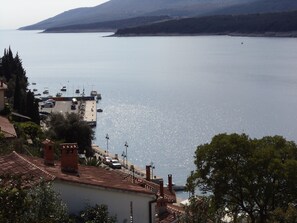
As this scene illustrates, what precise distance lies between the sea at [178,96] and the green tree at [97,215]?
21.7m

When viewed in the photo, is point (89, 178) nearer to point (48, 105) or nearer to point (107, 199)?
point (107, 199)

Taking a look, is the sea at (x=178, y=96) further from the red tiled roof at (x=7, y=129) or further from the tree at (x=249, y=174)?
the tree at (x=249, y=174)

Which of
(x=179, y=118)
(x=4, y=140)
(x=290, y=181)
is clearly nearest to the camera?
(x=290, y=181)

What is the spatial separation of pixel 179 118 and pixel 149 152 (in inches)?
533

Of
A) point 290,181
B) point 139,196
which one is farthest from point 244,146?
point 139,196

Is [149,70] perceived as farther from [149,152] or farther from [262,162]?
[262,162]

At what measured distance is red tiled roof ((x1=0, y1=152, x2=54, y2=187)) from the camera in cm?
745

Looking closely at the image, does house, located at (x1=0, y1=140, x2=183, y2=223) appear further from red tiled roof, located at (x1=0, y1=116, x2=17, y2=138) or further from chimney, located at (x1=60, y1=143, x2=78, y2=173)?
red tiled roof, located at (x1=0, y1=116, x2=17, y2=138)

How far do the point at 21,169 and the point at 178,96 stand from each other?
62.6m

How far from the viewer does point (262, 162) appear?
459 inches

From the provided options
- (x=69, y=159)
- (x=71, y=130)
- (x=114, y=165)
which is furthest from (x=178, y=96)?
(x=69, y=159)

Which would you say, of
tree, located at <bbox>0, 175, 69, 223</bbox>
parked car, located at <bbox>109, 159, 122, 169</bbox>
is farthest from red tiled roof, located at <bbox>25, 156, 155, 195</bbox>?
parked car, located at <bbox>109, 159, 122, 169</bbox>

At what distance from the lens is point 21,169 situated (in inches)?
313

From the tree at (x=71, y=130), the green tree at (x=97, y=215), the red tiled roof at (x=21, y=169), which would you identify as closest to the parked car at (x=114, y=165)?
the tree at (x=71, y=130)
